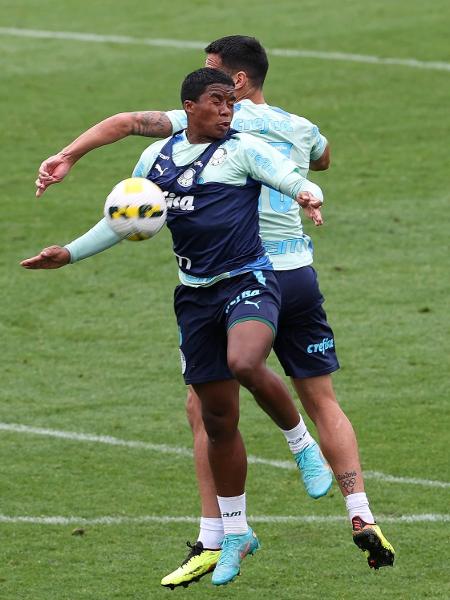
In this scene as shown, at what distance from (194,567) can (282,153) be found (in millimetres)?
2311

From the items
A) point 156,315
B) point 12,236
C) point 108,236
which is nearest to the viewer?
point 108,236

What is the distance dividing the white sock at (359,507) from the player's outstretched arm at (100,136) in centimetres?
223

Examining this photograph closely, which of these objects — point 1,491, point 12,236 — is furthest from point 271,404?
point 12,236

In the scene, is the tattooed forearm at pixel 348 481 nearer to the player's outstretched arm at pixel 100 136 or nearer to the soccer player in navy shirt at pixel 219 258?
the soccer player in navy shirt at pixel 219 258

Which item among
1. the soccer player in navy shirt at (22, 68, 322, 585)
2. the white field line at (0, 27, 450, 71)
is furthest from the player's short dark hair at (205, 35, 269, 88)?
the white field line at (0, 27, 450, 71)

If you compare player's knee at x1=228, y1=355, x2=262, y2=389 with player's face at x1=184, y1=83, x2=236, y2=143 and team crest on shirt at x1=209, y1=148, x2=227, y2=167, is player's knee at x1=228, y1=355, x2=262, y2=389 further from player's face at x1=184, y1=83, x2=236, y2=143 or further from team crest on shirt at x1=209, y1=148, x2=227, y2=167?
player's face at x1=184, y1=83, x2=236, y2=143

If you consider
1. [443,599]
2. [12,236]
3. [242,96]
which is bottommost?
[443,599]

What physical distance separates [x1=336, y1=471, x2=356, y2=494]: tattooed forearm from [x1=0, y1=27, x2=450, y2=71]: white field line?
14.6 metres

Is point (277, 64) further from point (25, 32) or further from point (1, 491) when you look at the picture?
point (1, 491)

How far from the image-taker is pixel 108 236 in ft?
26.2

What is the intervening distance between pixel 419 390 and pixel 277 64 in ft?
36.5

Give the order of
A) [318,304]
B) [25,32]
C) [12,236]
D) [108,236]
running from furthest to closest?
1. [25,32]
2. [12,236]
3. [318,304]
4. [108,236]

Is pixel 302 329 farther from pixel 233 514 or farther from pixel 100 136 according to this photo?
pixel 100 136

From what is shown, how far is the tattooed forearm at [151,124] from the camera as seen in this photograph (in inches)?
328
